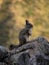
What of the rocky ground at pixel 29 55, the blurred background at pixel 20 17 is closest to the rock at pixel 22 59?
the rocky ground at pixel 29 55

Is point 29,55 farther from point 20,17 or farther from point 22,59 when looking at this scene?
point 20,17

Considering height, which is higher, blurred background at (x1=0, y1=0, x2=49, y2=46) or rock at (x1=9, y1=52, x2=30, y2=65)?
rock at (x1=9, y1=52, x2=30, y2=65)

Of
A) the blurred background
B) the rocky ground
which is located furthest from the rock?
the blurred background

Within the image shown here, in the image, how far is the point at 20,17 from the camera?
24828 millimetres

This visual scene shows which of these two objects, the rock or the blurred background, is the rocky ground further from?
the blurred background

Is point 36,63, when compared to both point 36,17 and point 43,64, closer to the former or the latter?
point 43,64

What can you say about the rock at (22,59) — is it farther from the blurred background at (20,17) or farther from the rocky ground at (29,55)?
the blurred background at (20,17)

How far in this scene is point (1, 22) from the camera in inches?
952

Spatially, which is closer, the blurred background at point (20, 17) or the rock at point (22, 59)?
the rock at point (22, 59)

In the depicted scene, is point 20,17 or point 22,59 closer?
point 22,59

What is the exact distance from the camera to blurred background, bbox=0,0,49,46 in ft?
75.1

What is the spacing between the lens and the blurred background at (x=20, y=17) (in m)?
22.9

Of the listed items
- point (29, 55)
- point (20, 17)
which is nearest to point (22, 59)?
point (29, 55)

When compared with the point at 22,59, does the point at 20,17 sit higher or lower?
lower
